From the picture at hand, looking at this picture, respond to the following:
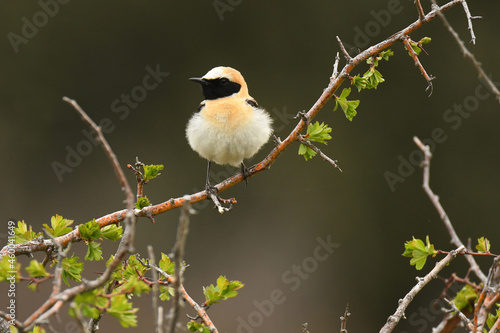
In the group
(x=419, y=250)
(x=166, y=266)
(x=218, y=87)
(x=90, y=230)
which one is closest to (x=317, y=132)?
(x=419, y=250)

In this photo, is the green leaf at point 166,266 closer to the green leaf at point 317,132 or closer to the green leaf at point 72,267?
the green leaf at point 72,267

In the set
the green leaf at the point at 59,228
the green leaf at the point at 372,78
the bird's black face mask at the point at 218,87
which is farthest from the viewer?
the bird's black face mask at the point at 218,87

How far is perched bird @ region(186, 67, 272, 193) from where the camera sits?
296 centimetres

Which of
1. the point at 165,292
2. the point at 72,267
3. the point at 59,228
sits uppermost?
the point at 59,228

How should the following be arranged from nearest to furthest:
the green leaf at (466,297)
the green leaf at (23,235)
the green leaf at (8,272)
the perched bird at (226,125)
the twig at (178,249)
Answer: the twig at (178,249) → the green leaf at (8,272) → the green leaf at (466,297) → the green leaf at (23,235) → the perched bird at (226,125)

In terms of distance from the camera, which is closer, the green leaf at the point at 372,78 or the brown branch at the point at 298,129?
the brown branch at the point at 298,129

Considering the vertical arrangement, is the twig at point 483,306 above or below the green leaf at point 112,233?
below

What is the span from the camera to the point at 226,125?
299 cm

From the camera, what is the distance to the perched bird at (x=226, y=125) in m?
2.96

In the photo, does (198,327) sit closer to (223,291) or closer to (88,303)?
(223,291)

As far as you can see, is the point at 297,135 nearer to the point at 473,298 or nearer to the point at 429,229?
the point at 473,298

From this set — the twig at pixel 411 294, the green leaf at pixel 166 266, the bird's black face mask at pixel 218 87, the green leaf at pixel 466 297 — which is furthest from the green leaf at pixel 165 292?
the bird's black face mask at pixel 218 87

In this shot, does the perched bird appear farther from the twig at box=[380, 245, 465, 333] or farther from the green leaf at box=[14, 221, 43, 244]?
the twig at box=[380, 245, 465, 333]

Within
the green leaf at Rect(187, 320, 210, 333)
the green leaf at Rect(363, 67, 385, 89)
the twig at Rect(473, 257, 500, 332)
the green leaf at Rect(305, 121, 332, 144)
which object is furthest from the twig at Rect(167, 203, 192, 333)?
the green leaf at Rect(363, 67, 385, 89)
